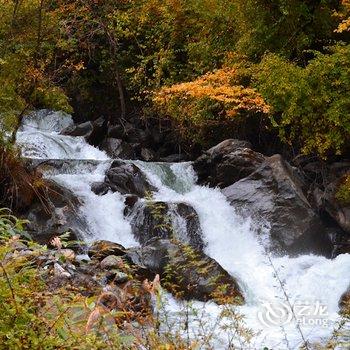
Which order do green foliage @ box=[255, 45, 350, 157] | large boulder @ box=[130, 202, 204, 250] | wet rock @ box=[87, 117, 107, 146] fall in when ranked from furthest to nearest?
wet rock @ box=[87, 117, 107, 146]
green foliage @ box=[255, 45, 350, 157]
large boulder @ box=[130, 202, 204, 250]

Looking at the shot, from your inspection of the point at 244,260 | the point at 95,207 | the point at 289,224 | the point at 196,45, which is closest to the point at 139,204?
the point at 95,207

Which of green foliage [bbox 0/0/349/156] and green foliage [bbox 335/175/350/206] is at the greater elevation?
green foliage [bbox 0/0/349/156]

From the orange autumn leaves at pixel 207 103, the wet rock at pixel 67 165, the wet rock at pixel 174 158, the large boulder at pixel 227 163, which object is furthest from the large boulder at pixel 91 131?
the large boulder at pixel 227 163

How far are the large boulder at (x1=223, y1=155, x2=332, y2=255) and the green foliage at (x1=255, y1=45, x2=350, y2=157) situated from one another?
857 millimetres

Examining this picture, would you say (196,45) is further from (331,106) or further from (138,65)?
(331,106)

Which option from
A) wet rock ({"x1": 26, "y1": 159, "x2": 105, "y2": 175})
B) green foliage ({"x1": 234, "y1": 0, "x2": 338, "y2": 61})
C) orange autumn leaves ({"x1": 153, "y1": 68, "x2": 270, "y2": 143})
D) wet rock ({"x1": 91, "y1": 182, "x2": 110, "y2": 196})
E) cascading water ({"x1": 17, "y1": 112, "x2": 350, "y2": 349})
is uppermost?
green foliage ({"x1": 234, "y1": 0, "x2": 338, "y2": 61})

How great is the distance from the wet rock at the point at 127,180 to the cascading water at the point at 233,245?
29 cm

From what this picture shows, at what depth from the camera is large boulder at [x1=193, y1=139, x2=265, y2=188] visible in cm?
1179

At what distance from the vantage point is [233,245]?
34.8 ft

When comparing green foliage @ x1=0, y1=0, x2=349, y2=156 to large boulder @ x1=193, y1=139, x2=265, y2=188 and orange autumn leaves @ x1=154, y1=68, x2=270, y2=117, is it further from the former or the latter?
large boulder @ x1=193, y1=139, x2=265, y2=188

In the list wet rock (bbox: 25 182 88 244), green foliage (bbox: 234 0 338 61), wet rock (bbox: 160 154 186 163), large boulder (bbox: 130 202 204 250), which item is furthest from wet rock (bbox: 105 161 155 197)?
green foliage (bbox: 234 0 338 61)

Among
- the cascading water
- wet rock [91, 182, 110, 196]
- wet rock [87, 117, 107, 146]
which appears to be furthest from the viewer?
wet rock [87, 117, 107, 146]

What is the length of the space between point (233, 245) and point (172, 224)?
147 cm

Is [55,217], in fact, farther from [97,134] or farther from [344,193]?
[97,134]
